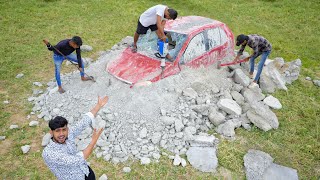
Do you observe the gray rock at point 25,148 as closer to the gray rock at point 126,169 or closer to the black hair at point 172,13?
the gray rock at point 126,169

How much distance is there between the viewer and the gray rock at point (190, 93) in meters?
5.88

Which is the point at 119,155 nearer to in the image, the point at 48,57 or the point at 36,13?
the point at 48,57

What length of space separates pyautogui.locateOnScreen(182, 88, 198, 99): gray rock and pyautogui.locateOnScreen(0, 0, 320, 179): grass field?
1.11 metres

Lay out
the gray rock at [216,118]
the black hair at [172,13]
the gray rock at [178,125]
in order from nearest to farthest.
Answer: the gray rock at [178,125] → the gray rock at [216,118] → the black hair at [172,13]

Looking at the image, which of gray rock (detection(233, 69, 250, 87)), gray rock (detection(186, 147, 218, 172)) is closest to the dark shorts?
gray rock (detection(233, 69, 250, 87))

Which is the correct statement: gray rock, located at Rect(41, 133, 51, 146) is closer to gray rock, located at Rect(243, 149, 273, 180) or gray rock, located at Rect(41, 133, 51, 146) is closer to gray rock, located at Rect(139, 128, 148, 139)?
gray rock, located at Rect(139, 128, 148, 139)

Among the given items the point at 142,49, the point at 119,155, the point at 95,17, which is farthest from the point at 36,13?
the point at 119,155

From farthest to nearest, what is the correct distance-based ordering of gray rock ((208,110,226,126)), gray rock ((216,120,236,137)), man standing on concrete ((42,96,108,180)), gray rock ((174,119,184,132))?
gray rock ((208,110,226,126)), gray rock ((216,120,236,137)), gray rock ((174,119,184,132)), man standing on concrete ((42,96,108,180))

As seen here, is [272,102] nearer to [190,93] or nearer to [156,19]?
[190,93]

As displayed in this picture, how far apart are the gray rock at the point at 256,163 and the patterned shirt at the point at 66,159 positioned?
2.83 m

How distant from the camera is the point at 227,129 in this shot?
218 inches

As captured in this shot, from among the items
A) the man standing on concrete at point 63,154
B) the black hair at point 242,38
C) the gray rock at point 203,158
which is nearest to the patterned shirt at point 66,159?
the man standing on concrete at point 63,154

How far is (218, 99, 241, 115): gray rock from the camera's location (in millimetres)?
5828

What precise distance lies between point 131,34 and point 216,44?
4.04 m
